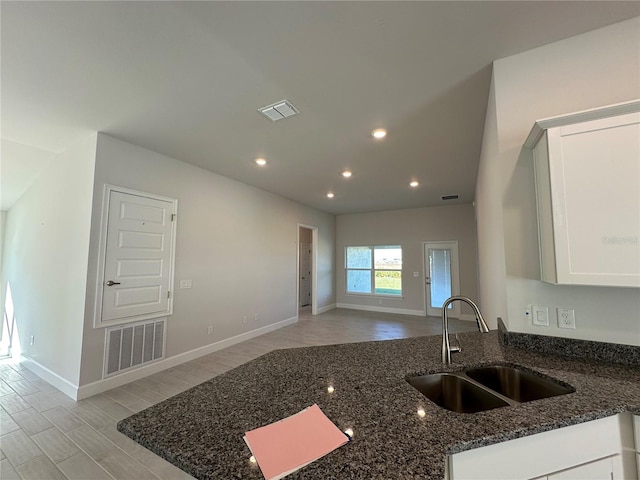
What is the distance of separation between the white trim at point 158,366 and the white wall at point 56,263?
0.17 meters

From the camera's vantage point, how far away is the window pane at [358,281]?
24.4 ft

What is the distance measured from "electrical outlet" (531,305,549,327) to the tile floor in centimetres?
249

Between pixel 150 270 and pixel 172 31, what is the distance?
263cm

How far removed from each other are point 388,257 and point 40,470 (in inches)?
266

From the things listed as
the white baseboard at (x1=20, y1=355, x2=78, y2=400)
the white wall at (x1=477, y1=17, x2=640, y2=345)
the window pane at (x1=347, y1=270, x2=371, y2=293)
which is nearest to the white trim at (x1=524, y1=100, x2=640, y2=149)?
the white wall at (x1=477, y1=17, x2=640, y2=345)

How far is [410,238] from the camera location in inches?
270

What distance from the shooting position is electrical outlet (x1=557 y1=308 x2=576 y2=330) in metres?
1.49

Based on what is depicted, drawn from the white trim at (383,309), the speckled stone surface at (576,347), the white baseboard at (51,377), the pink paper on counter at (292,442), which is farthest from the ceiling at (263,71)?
the white trim at (383,309)

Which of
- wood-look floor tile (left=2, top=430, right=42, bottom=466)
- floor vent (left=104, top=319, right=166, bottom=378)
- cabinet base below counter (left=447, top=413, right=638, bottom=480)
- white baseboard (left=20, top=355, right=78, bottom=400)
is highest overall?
cabinet base below counter (left=447, top=413, right=638, bottom=480)

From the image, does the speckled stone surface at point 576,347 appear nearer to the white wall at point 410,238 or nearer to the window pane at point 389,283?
the white wall at point 410,238

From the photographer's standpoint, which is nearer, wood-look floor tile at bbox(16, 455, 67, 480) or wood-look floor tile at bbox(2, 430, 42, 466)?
wood-look floor tile at bbox(16, 455, 67, 480)

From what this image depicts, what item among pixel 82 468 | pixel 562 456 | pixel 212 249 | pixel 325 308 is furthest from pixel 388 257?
pixel 82 468

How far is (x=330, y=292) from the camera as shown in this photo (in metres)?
7.53

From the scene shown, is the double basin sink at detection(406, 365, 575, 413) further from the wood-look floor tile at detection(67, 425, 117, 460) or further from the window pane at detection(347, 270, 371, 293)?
the window pane at detection(347, 270, 371, 293)
